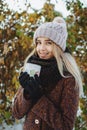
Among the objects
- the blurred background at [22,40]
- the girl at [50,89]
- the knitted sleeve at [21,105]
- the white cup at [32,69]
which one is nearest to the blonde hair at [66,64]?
the girl at [50,89]

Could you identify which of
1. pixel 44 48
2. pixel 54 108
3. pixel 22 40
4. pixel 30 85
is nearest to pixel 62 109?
pixel 54 108

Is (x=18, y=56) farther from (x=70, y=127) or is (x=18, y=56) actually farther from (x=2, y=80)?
(x=70, y=127)

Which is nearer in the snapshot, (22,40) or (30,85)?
(30,85)

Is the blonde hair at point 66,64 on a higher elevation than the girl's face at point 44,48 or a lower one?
lower

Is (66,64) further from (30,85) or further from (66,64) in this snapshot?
(30,85)

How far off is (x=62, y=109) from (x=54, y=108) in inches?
1.8

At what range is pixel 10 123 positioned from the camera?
14.6 feet

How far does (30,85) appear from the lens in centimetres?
221

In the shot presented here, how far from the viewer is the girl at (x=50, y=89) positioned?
224 cm

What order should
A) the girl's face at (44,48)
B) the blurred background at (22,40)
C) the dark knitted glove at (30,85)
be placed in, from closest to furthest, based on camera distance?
the dark knitted glove at (30,85)
the girl's face at (44,48)
the blurred background at (22,40)

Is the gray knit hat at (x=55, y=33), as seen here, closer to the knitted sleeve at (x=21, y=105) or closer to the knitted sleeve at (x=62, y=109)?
the knitted sleeve at (x=62, y=109)

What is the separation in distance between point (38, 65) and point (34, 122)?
1.05ft

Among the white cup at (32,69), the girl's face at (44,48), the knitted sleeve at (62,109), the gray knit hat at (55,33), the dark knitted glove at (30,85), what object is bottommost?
the knitted sleeve at (62,109)

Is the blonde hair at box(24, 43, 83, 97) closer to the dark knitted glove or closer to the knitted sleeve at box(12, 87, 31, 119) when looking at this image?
the dark knitted glove
